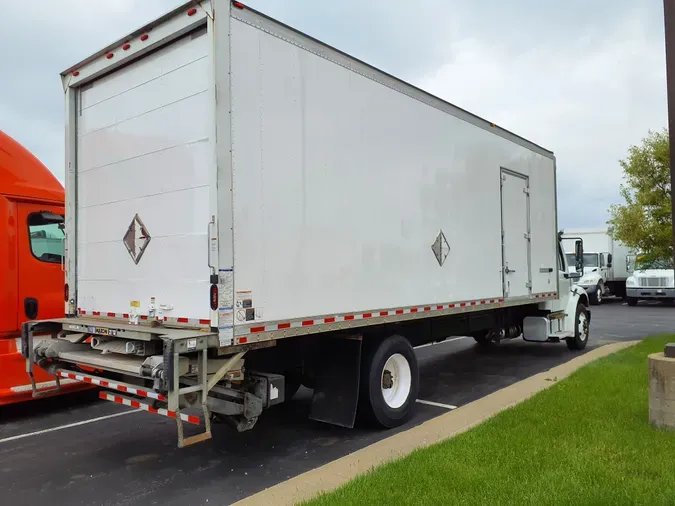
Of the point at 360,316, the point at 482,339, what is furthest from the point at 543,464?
the point at 482,339

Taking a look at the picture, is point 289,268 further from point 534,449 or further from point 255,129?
point 534,449

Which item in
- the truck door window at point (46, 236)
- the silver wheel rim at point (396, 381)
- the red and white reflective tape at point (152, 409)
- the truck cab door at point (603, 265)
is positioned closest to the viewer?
the red and white reflective tape at point (152, 409)

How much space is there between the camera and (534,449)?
475cm

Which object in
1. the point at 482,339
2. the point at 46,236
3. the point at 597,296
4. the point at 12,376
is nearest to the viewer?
the point at 12,376

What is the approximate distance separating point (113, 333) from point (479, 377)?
20.3 ft

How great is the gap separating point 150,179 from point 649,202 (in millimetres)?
20507

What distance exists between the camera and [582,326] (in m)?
11.9

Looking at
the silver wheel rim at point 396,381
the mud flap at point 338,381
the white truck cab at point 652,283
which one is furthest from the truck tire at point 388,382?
the white truck cab at point 652,283

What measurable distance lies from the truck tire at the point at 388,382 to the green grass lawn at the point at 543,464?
112 centimetres

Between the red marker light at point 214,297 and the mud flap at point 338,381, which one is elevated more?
the red marker light at point 214,297

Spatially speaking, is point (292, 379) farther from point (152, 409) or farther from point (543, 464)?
point (543, 464)

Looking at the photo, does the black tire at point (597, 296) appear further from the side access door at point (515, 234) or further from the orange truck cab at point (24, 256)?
the orange truck cab at point (24, 256)

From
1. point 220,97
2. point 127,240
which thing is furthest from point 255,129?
point 127,240

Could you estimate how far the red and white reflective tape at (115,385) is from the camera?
4.57m
